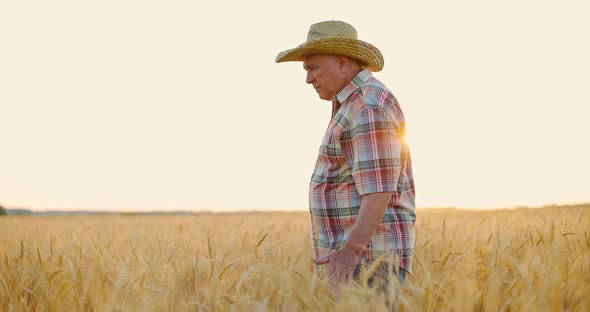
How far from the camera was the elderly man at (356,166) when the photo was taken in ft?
7.11

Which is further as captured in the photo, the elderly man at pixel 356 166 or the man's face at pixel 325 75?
the man's face at pixel 325 75

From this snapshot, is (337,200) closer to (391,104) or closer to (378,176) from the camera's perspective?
(378,176)

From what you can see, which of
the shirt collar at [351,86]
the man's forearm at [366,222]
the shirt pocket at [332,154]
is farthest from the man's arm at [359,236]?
the shirt collar at [351,86]

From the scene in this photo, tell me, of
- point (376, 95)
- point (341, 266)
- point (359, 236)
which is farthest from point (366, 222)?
point (376, 95)

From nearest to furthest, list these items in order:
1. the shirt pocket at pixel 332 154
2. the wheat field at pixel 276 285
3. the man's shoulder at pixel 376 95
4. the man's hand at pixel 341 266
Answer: the wheat field at pixel 276 285 → the man's hand at pixel 341 266 → the man's shoulder at pixel 376 95 → the shirt pocket at pixel 332 154

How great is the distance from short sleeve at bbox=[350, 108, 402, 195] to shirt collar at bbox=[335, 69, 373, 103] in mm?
170

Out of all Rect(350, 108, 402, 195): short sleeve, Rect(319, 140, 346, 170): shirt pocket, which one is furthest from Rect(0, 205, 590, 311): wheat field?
Rect(319, 140, 346, 170): shirt pocket

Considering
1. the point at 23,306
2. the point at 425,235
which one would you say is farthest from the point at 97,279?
the point at 425,235

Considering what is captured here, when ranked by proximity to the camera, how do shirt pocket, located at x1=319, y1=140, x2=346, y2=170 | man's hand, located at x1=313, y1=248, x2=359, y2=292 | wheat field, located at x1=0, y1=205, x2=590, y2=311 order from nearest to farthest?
wheat field, located at x1=0, y1=205, x2=590, y2=311, man's hand, located at x1=313, y1=248, x2=359, y2=292, shirt pocket, located at x1=319, y1=140, x2=346, y2=170

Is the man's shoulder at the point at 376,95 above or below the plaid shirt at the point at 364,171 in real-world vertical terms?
above

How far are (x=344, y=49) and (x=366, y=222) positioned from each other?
29.4 inches

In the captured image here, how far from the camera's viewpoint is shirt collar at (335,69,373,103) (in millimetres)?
2398

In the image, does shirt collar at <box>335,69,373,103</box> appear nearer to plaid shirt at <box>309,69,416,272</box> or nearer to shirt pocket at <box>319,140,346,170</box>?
plaid shirt at <box>309,69,416,272</box>

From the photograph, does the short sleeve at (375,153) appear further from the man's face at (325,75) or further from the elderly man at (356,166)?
the man's face at (325,75)
